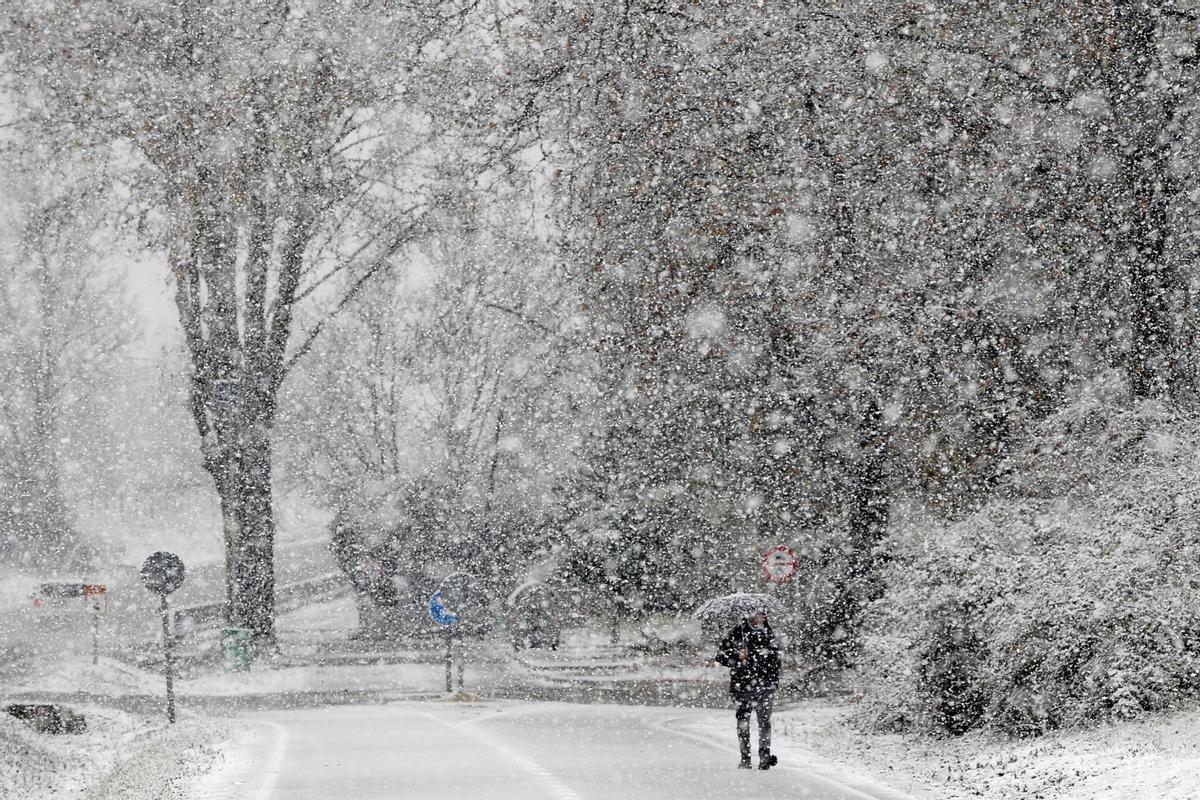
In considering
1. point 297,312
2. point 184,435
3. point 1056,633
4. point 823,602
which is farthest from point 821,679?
point 184,435

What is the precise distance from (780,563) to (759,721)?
45.2 ft

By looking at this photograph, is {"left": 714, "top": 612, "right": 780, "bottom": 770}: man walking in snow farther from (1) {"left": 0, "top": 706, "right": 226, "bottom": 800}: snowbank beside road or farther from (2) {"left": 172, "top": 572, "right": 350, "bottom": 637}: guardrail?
(2) {"left": 172, "top": 572, "right": 350, "bottom": 637}: guardrail

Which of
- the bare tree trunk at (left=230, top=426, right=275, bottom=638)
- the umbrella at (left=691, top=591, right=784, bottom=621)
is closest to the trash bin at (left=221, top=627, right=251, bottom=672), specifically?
the bare tree trunk at (left=230, top=426, right=275, bottom=638)

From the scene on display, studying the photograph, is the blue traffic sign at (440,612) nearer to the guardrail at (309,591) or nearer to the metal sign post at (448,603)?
the metal sign post at (448,603)

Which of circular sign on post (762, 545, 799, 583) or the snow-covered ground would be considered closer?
the snow-covered ground

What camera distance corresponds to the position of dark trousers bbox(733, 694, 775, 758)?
1501 cm

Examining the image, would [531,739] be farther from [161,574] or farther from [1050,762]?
[161,574]

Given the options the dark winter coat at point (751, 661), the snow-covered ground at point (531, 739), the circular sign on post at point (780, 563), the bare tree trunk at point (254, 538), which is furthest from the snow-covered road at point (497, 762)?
the bare tree trunk at point (254, 538)

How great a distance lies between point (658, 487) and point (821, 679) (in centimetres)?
680

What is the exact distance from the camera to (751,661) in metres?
15.5

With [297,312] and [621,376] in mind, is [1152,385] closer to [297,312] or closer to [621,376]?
[621,376]

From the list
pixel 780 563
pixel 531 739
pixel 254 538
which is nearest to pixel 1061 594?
pixel 531 739

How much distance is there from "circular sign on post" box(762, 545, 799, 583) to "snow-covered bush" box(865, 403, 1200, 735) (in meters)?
10.3

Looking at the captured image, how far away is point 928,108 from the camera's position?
15.1 meters
